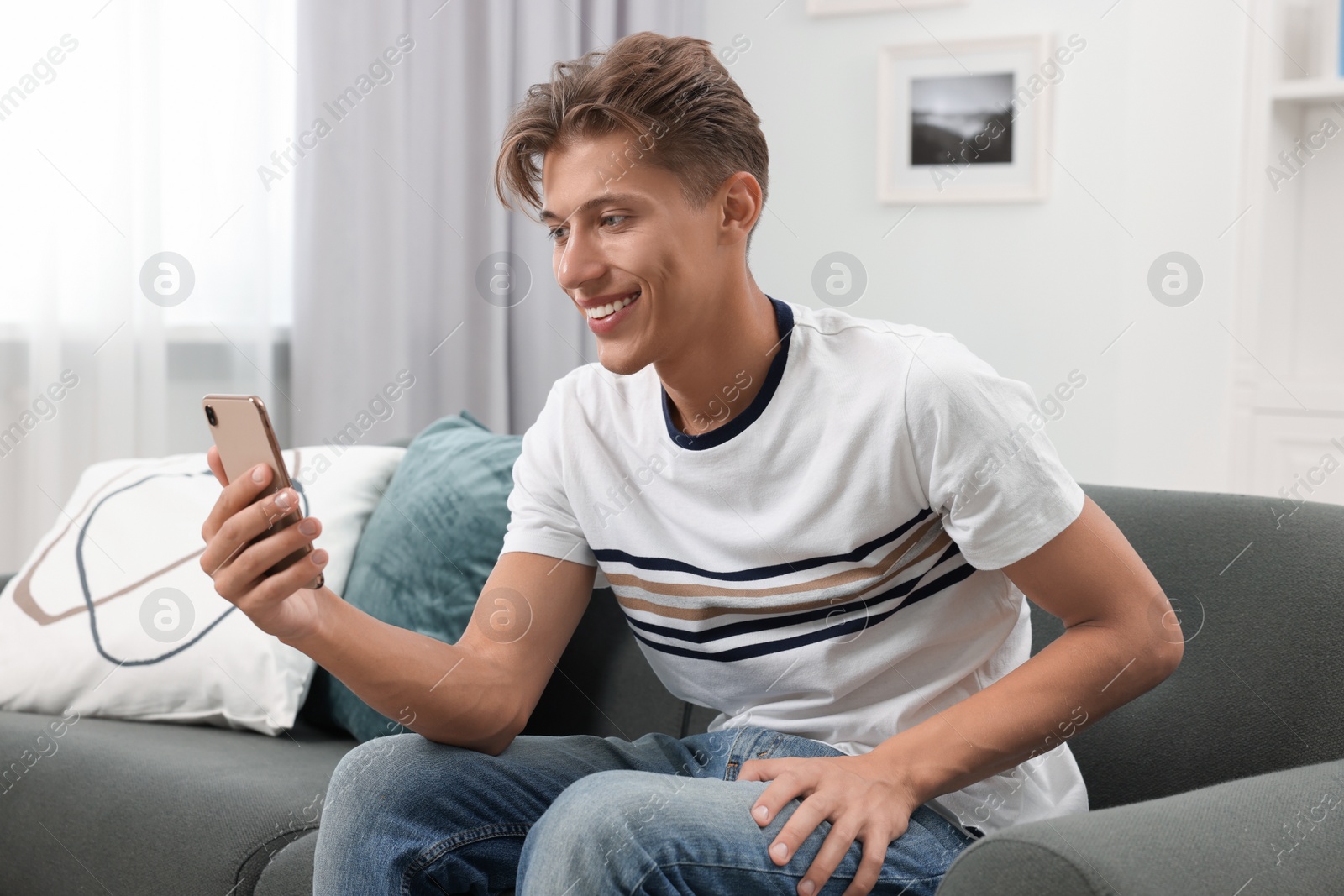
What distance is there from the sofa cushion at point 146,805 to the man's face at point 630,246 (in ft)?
2.03

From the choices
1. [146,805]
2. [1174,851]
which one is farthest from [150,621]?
[1174,851]

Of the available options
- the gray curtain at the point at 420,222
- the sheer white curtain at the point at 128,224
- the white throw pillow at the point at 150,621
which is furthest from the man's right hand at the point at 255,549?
the gray curtain at the point at 420,222

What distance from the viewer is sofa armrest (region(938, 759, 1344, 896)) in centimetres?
72

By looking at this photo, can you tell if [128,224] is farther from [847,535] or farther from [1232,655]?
[1232,655]

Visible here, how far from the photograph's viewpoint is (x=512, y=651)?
113cm

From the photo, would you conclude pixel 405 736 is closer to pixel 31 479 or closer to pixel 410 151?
pixel 31 479

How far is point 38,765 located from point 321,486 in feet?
1.65

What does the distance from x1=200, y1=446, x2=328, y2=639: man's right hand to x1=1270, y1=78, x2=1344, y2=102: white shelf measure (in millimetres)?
2315

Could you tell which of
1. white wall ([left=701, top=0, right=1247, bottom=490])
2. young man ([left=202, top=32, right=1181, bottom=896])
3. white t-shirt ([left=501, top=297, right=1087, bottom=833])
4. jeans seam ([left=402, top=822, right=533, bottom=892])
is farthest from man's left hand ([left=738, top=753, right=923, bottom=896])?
white wall ([left=701, top=0, right=1247, bottom=490])

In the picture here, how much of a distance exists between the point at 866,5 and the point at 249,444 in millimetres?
2344

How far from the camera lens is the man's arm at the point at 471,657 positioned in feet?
3.34

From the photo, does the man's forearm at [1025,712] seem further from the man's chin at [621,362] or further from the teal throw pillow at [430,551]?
the teal throw pillow at [430,551]

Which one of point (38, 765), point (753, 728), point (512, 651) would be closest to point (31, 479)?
point (38, 765)

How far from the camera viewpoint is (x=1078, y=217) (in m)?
2.73
